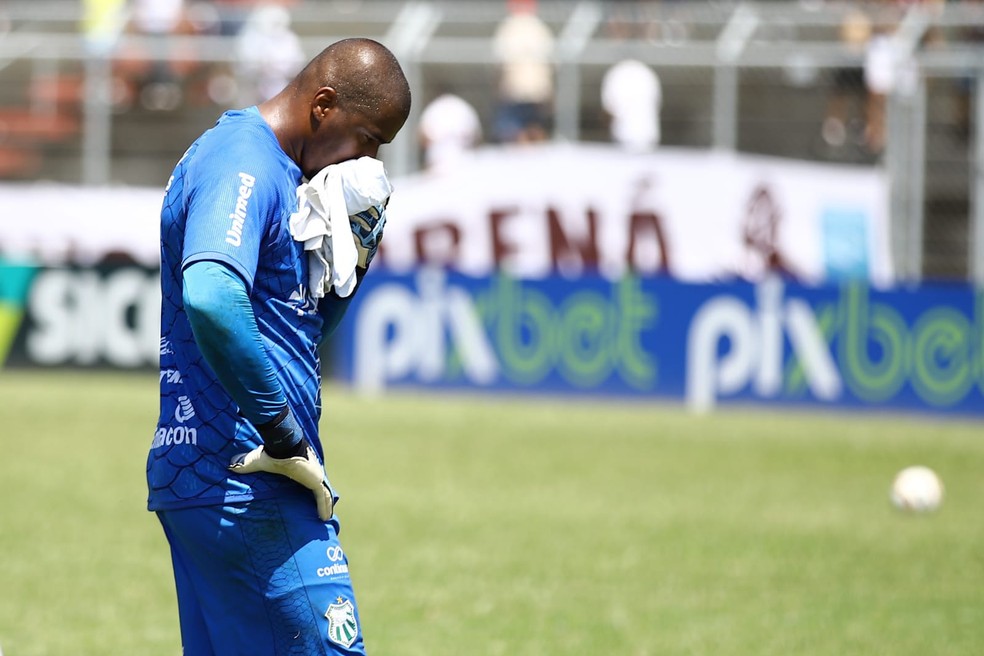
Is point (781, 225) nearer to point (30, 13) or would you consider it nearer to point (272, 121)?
point (30, 13)

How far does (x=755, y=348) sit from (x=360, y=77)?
12.3 meters

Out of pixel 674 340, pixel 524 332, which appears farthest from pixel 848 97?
pixel 524 332

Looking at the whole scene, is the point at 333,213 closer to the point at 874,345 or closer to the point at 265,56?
the point at 874,345

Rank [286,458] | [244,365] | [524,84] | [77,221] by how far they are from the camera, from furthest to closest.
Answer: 1. [77,221]
2. [524,84]
3. [286,458]
4. [244,365]

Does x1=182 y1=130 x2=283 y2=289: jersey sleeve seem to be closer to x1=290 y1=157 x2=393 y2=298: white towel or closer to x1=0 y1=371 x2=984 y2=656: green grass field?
x1=290 y1=157 x2=393 y2=298: white towel

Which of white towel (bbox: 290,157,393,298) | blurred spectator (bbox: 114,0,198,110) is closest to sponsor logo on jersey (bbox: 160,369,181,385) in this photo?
white towel (bbox: 290,157,393,298)

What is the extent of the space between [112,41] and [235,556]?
16300mm

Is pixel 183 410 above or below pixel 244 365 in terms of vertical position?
below

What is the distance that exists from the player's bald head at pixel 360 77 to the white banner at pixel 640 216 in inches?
526

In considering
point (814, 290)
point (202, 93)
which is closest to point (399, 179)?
point (202, 93)

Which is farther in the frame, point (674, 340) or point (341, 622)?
point (674, 340)

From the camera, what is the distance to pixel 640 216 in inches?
688

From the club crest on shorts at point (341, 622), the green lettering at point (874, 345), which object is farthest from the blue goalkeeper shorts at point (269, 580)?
the green lettering at point (874, 345)

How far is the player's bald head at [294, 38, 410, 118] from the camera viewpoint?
12.3 ft
